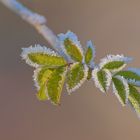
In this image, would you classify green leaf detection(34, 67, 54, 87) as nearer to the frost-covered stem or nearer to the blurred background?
the frost-covered stem

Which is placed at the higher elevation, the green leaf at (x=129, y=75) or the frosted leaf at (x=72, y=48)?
the frosted leaf at (x=72, y=48)

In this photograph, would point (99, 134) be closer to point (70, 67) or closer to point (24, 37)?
Result: point (24, 37)

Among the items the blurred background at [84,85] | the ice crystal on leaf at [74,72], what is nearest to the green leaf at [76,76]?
the ice crystal on leaf at [74,72]

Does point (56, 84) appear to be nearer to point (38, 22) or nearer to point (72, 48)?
point (72, 48)

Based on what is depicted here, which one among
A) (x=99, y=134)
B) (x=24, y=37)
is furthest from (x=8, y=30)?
(x=99, y=134)

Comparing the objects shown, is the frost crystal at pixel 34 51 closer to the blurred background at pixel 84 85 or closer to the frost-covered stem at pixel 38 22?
the frost-covered stem at pixel 38 22

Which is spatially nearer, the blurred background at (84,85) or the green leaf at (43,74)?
the green leaf at (43,74)
